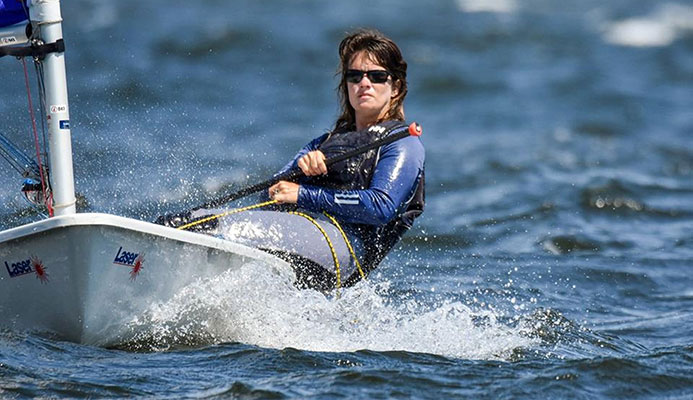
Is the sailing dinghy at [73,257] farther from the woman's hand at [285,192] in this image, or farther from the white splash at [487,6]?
the white splash at [487,6]

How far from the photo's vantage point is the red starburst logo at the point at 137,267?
4.49m

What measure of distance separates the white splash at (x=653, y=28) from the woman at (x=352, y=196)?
1369cm

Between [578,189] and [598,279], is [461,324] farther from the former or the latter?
[578,189]

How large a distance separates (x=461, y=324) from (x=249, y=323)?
111 cm

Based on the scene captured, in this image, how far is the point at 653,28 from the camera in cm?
1911

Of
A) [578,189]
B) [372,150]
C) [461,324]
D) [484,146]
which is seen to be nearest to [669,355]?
[461,324]

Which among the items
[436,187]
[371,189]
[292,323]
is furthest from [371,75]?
[436,187]

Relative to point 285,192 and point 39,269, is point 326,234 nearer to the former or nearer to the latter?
point 285,192

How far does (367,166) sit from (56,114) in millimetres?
1455

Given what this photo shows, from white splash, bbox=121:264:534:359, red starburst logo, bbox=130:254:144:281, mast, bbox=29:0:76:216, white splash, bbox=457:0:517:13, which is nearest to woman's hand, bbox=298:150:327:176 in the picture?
white splash, bbox=121:264:534:359

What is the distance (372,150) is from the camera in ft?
16.8

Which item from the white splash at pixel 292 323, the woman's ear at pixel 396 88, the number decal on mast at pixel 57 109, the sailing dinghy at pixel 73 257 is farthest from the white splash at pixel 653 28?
the number decal on mast at pixel 57 109

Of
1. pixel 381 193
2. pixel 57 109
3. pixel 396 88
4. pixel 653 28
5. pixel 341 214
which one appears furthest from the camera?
pixel 653 28

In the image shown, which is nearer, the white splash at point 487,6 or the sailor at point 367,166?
the sailor at point 367,166
